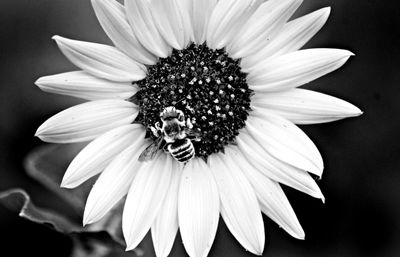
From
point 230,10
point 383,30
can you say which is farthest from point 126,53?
point 383,30

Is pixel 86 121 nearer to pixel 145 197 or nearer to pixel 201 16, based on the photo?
pixel 145 197

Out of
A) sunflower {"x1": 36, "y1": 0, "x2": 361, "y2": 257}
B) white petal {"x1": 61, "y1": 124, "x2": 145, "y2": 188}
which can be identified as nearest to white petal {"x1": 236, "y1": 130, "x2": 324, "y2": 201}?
sunflower {"x1": 36, "y1": 0, "x2": 361, "y2": 257}

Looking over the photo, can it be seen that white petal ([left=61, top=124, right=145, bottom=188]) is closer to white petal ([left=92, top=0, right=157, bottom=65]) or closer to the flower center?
the flower center

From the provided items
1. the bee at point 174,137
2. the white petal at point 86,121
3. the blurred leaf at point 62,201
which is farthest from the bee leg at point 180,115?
the blurred leaf at point 62,201

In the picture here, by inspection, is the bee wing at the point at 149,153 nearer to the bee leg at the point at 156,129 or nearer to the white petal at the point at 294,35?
the bee leg at the point at 156,129

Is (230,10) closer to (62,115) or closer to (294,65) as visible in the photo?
(294,65)
